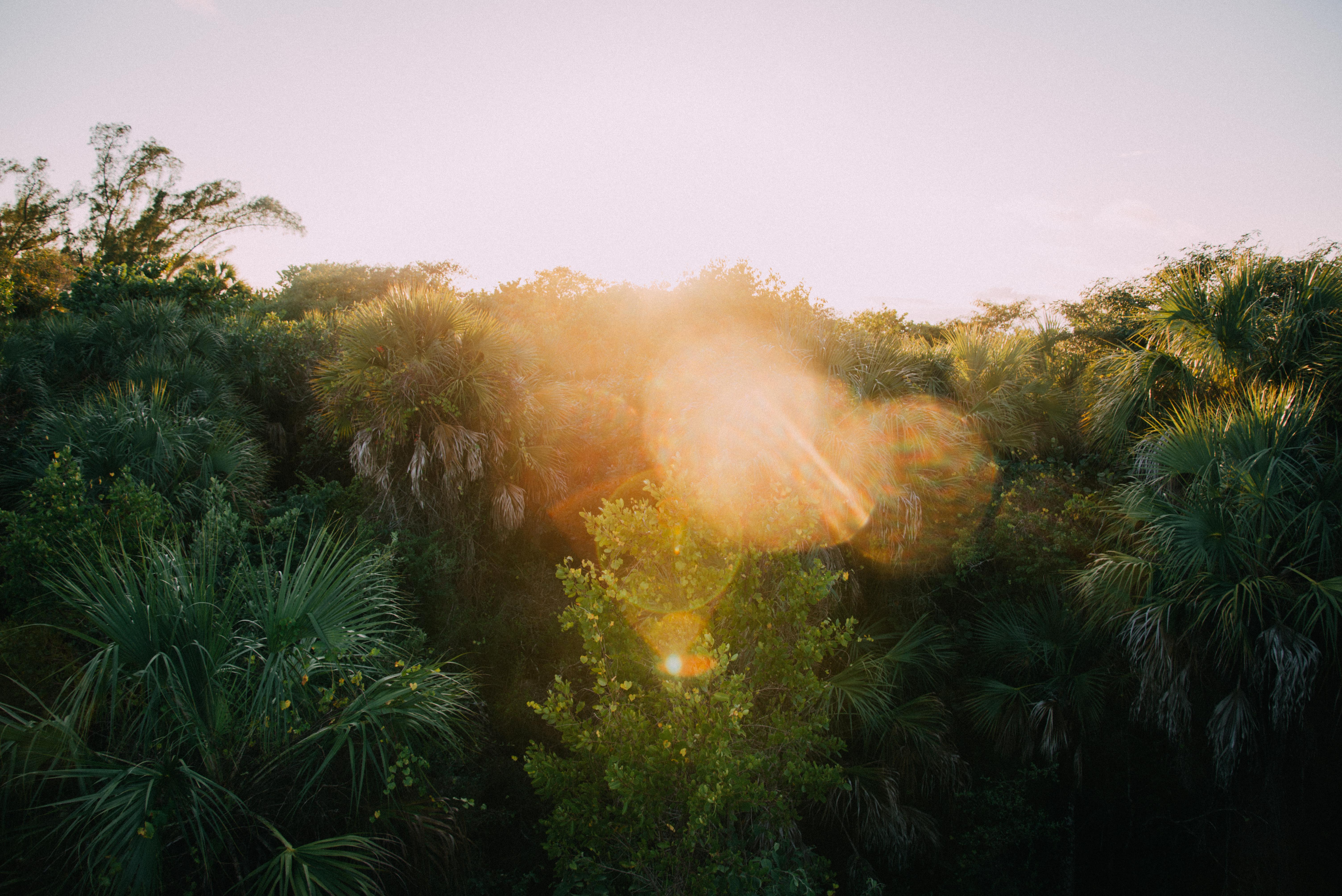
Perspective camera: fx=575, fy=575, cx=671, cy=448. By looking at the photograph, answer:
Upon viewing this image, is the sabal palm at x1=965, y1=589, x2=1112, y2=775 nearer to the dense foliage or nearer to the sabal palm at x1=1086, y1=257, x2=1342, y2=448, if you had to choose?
the dense foliage

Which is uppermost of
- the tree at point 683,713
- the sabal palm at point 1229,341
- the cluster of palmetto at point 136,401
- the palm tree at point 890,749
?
the sabal palm at point 1229,341

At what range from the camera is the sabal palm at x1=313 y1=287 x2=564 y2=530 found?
26.2ft

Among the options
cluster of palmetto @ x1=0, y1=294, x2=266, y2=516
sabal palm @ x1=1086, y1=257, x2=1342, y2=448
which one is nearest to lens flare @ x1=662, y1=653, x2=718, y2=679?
cluster of palmetto @ x1=0, y1=294, x2=266, y2=516

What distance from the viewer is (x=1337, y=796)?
22.1 feet

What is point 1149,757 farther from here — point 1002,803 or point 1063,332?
point 1063,332

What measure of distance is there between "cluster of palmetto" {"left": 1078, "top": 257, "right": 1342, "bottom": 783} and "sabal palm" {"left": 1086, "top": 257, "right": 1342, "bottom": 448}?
0.06ft

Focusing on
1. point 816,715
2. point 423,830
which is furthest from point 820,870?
point 423,830

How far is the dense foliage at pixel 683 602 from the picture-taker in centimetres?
359

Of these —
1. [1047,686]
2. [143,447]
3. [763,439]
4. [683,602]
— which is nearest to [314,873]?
[683,602]

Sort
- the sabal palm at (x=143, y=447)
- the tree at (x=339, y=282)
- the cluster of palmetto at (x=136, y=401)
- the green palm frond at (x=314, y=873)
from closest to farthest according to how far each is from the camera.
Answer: the green palm frond at (x=314, y=873), the sabal palm at (x=143, y=447), the cluster of palmetto at (x=136, y=401), the tree at (x=339, y=282)

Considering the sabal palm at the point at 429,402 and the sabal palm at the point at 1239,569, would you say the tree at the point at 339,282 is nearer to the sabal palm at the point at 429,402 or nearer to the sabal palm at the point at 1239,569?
the sabal palm at the point at 429,402

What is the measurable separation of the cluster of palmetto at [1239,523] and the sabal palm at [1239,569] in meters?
0.02

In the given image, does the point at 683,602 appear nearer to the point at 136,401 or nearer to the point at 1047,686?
the point at 1047,686

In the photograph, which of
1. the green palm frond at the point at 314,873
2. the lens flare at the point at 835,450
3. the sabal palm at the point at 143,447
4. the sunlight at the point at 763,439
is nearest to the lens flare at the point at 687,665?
the sunlight at the point at 763,439
